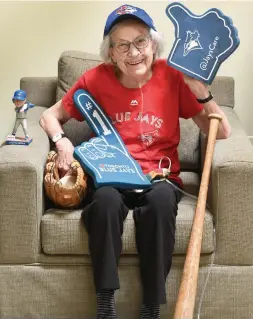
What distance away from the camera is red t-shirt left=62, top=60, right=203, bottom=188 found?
2180mm

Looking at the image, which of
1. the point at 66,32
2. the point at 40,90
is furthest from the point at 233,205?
the point at 66,32

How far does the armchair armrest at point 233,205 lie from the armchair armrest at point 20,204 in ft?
1.93

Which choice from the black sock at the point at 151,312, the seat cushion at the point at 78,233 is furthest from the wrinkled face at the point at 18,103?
the black sock at the point at 151,312

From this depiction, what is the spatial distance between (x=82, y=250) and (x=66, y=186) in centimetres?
22

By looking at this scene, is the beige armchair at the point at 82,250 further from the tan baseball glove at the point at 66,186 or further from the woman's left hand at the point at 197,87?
the woman's left hand at the point at 197,87

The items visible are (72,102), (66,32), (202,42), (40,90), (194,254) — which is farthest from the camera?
(66,32)

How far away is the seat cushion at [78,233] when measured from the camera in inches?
76.9

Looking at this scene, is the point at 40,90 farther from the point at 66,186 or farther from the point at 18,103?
the point at 66,186

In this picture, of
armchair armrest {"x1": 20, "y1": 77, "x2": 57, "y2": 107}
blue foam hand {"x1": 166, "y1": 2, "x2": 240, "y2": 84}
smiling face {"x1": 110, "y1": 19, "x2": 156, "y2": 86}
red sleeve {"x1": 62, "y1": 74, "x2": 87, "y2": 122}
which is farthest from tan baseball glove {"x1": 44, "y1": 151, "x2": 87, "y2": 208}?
armchair armrest {"x1": 20, "y1": 77, "x2": 57, "y2": 107}

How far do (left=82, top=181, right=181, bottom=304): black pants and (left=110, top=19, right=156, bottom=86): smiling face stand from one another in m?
0.48

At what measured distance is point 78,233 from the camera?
197cm

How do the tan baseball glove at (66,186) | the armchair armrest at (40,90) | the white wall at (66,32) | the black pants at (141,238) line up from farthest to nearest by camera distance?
the white wall at (66,32), the armchair armrest at (40,90), the tan baseball glove at (66,186), the black pants at (141,238)

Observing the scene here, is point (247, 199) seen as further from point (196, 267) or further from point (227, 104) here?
point (227, 104)

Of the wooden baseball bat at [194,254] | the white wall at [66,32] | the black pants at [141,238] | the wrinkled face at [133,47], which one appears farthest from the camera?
the white wall at [66,32]
